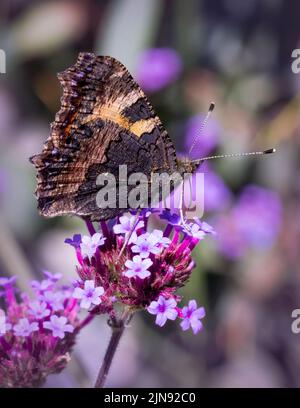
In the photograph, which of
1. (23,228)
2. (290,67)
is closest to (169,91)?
(290,67)

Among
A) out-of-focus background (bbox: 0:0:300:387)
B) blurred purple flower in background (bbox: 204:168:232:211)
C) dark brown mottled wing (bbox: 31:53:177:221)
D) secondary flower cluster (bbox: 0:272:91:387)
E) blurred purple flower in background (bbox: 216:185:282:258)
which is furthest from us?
out-of-focus background (bbox: 0:0:300:387)

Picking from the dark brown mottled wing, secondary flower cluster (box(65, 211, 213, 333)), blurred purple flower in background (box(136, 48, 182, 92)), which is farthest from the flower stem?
blurred purple flower in background (box(136, 48, 182, 92))

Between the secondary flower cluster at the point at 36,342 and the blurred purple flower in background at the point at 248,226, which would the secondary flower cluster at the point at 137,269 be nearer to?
the secondary flower cluster at the point at 36,342

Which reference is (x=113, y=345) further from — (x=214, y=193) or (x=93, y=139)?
(x=214, y=193)

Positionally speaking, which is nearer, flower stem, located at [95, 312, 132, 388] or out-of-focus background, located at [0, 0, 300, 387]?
flower stem, located at [95, 312, 132, 388]

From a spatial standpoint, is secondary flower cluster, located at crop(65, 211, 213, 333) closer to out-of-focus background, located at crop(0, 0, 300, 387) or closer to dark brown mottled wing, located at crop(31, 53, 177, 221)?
dark brown mottled wing, located at crop(31, 53, 177, 221)

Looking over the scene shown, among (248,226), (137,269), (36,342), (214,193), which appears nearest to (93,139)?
(137,269)

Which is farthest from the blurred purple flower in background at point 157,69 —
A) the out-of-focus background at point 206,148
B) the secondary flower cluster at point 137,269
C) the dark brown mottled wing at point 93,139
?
the secondary flower cluster at point 137,269
